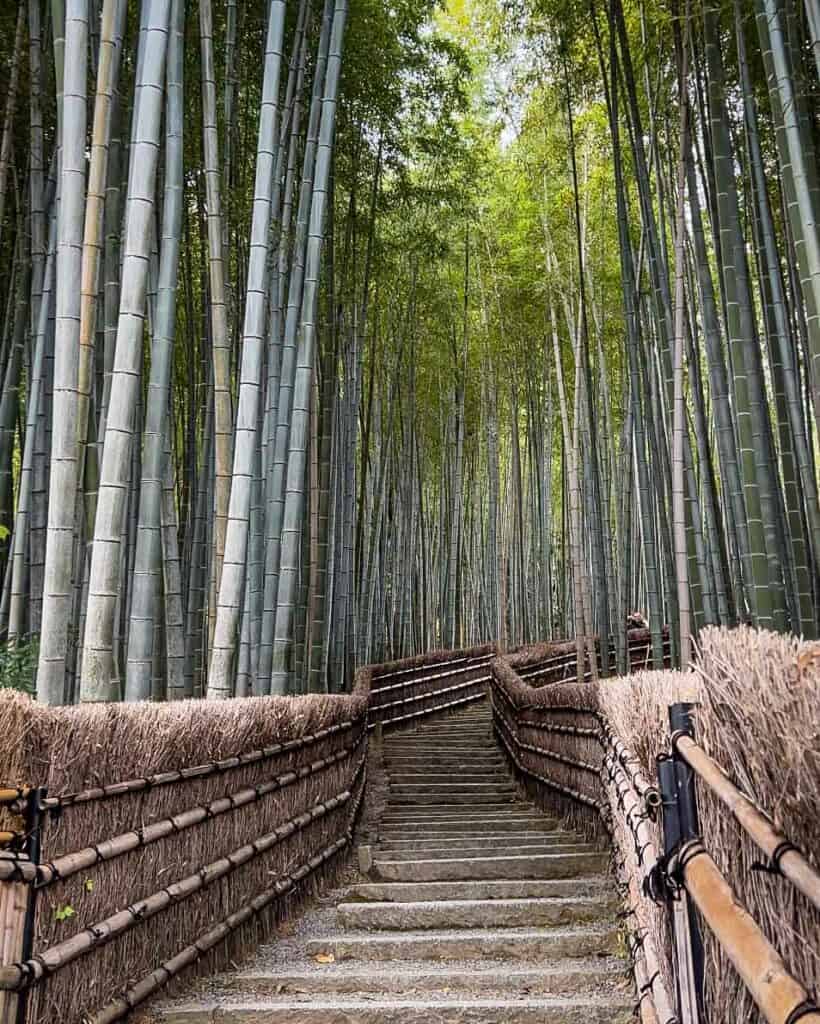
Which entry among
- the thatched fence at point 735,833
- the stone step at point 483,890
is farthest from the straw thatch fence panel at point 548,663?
the thatched fence at point 735,833

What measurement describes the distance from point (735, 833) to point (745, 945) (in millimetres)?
200

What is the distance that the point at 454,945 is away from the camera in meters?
2.70

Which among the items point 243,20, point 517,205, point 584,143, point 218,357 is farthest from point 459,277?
point 218,357

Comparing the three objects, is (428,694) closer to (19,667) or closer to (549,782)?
(549,782)

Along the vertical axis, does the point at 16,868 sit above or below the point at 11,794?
below

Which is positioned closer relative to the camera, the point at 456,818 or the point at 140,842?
the point at 140,842

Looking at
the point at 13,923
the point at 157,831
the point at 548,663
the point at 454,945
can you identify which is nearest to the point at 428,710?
the point at 548,663

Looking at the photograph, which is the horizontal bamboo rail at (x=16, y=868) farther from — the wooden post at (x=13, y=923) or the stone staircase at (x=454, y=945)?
the stone staircase at (x=454, y=945)

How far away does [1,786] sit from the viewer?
1633mm

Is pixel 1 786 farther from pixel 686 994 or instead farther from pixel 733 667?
pixel 733 667

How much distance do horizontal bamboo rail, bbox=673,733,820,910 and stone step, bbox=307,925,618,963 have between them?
1.66m

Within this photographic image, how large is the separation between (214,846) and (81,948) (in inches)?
29.6

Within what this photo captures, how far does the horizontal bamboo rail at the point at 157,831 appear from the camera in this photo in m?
1.73

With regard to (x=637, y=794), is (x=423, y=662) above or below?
above
